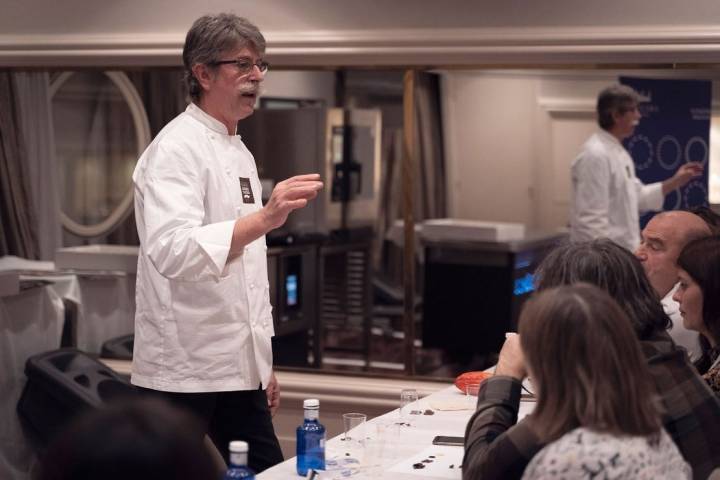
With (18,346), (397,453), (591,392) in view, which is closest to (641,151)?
(18,346)

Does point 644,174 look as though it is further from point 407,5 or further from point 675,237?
point 675,237

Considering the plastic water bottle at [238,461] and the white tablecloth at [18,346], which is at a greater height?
the plastic water bottle at [238,461]

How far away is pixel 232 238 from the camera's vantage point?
2.81m

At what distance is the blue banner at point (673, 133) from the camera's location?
5363 mm

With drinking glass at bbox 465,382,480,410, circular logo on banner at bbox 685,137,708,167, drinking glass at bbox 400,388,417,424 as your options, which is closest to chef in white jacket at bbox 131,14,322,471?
drinking glass at bbox 400,388,417,424

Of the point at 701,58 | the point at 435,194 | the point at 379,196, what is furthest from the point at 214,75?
the point at 435,194

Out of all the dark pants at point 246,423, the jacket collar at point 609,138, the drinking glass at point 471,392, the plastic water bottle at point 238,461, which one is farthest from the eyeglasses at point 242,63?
the jacket collar at point 609,138

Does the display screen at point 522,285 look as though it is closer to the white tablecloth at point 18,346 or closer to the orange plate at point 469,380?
the white tablecloth at point 18,346

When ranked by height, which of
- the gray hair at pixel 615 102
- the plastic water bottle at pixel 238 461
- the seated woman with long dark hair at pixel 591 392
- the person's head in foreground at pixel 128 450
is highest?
the gray hair at pixel 615 102

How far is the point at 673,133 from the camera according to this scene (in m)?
5.61

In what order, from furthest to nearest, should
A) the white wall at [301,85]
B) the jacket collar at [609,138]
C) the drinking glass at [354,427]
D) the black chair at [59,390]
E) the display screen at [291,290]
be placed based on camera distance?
the white wall at [301,85] → the display screen at [291,290] → the jacket collar at [609,138] → the black chair at [59,390] → the drinking glass at [354,427]

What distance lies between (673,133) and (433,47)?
156 cm

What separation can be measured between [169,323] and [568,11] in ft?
7.72

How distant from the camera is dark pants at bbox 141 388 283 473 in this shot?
3.11 m
